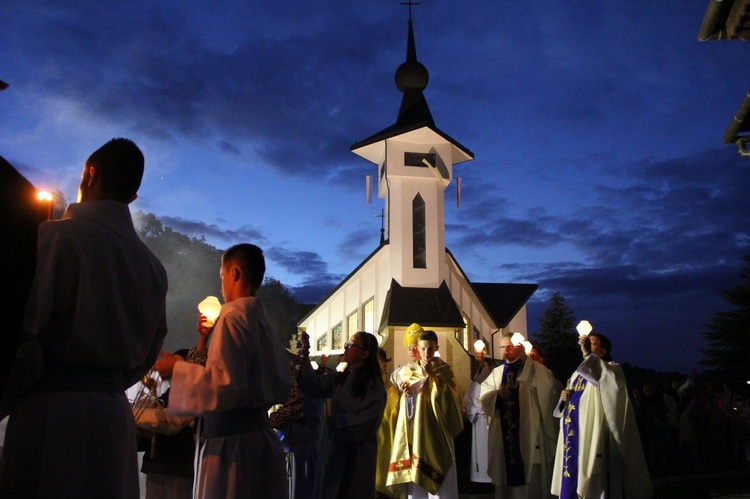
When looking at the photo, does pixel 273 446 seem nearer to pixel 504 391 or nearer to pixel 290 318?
pixel 504 391

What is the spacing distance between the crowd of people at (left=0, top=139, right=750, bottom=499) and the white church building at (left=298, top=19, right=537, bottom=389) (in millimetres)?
16665

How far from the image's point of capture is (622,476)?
28.2ft

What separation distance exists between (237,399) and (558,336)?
50726mm

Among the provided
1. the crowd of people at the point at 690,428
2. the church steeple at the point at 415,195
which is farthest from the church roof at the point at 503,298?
the crowd of people at the point at 690,428

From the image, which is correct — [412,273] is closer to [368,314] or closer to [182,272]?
[368,314]

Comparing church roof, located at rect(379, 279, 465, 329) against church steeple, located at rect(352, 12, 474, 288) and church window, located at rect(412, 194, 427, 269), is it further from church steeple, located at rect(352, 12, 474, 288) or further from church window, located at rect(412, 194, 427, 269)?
church window, located at rect(412, 194, 427, 269)

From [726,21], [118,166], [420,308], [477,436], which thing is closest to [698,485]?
[477,436]

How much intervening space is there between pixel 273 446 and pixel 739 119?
1020 centimetres

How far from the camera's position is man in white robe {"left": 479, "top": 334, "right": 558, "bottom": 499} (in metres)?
9.76

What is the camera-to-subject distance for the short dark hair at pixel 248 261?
13.5 ft

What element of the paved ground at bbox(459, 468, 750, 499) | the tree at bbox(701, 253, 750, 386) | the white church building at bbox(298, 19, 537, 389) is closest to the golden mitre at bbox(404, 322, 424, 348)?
the paved ground at bbox(459, 468, 750, 499)

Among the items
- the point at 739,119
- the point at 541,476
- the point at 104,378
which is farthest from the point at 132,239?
the point at 739,119

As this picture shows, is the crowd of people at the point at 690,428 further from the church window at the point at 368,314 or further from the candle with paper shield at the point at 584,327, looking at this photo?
the church window at the point at 368,314

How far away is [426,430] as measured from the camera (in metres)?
8.48
